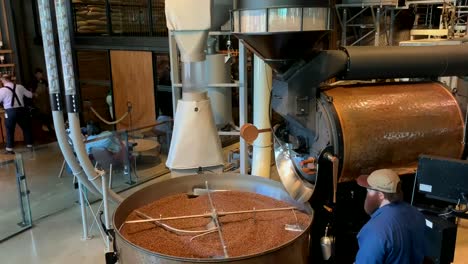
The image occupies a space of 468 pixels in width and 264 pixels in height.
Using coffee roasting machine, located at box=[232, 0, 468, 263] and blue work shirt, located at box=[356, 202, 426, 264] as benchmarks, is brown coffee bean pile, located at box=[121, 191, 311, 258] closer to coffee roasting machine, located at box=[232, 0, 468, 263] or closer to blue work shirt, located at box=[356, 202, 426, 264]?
coffee roasting machine, located at box=[232, 0, 468, 263]

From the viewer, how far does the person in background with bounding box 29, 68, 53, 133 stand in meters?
9.97

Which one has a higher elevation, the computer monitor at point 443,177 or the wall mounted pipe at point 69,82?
the wall mounted pipe at point 69,82

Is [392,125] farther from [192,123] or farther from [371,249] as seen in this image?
[192,123]

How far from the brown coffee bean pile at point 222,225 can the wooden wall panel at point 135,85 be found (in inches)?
227

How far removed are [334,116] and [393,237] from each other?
83 cm

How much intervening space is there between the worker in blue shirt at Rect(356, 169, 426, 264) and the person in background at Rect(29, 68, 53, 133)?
30.0 ft

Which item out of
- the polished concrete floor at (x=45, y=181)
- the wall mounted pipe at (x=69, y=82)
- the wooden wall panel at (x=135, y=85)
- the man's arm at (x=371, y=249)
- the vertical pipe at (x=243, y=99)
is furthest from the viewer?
the wooden wall panel at (x=135, y=85)

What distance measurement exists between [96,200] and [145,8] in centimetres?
433

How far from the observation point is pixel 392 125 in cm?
284

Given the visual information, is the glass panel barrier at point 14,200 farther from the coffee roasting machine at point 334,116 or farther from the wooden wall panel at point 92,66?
the wooden wall panel at point 92,66

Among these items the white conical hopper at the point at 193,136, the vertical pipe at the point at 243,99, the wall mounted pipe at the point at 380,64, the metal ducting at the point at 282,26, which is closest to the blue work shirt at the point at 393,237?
the wall mounted pipe at the point at 380,64

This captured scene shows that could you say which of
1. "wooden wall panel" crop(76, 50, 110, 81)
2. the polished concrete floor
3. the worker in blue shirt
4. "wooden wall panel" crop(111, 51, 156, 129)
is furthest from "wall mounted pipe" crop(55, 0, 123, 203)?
"wooden wall panel" crop(76, 50, 110, 81)

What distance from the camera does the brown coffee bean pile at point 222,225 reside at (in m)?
2.50

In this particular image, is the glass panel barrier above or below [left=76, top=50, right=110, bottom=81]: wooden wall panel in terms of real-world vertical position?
below
